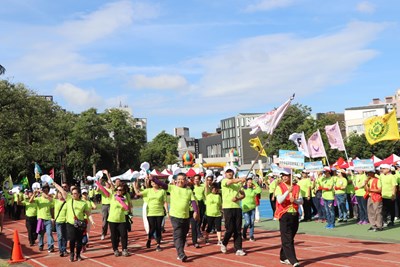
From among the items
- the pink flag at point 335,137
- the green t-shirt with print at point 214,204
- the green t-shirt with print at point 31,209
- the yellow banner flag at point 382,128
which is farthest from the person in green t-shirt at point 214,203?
the pink flag at point 335,137

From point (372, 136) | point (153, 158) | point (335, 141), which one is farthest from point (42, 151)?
point (153, 158)

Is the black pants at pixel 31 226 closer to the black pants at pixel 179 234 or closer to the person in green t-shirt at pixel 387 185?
the black pants at pixel 179 234

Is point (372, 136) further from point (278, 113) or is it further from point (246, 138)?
point (246, 138)

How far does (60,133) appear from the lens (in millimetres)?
59344

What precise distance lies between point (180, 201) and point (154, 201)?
4.67 ft

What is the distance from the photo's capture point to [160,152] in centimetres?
9369

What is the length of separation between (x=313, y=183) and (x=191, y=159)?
2475cm

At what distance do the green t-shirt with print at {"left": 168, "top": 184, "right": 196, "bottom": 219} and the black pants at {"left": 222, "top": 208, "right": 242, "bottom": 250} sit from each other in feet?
2.93

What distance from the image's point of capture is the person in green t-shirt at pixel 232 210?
12.2m

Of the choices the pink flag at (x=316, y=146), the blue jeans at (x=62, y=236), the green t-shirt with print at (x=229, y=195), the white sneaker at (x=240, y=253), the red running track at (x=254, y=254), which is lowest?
the red running track at (x=254, y=254)

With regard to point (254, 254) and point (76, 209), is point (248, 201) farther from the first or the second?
point (76, 209)

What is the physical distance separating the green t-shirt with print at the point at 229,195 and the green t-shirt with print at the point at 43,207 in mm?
4942

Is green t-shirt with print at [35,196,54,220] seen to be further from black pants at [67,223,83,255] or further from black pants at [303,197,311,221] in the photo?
black pants at [303,197,311,221]

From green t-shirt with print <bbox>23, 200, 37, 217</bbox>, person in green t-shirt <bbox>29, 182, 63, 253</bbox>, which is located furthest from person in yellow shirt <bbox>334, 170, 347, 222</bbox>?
green t-shirt with print <bbox>23, 200, 37, 217</bbox>
